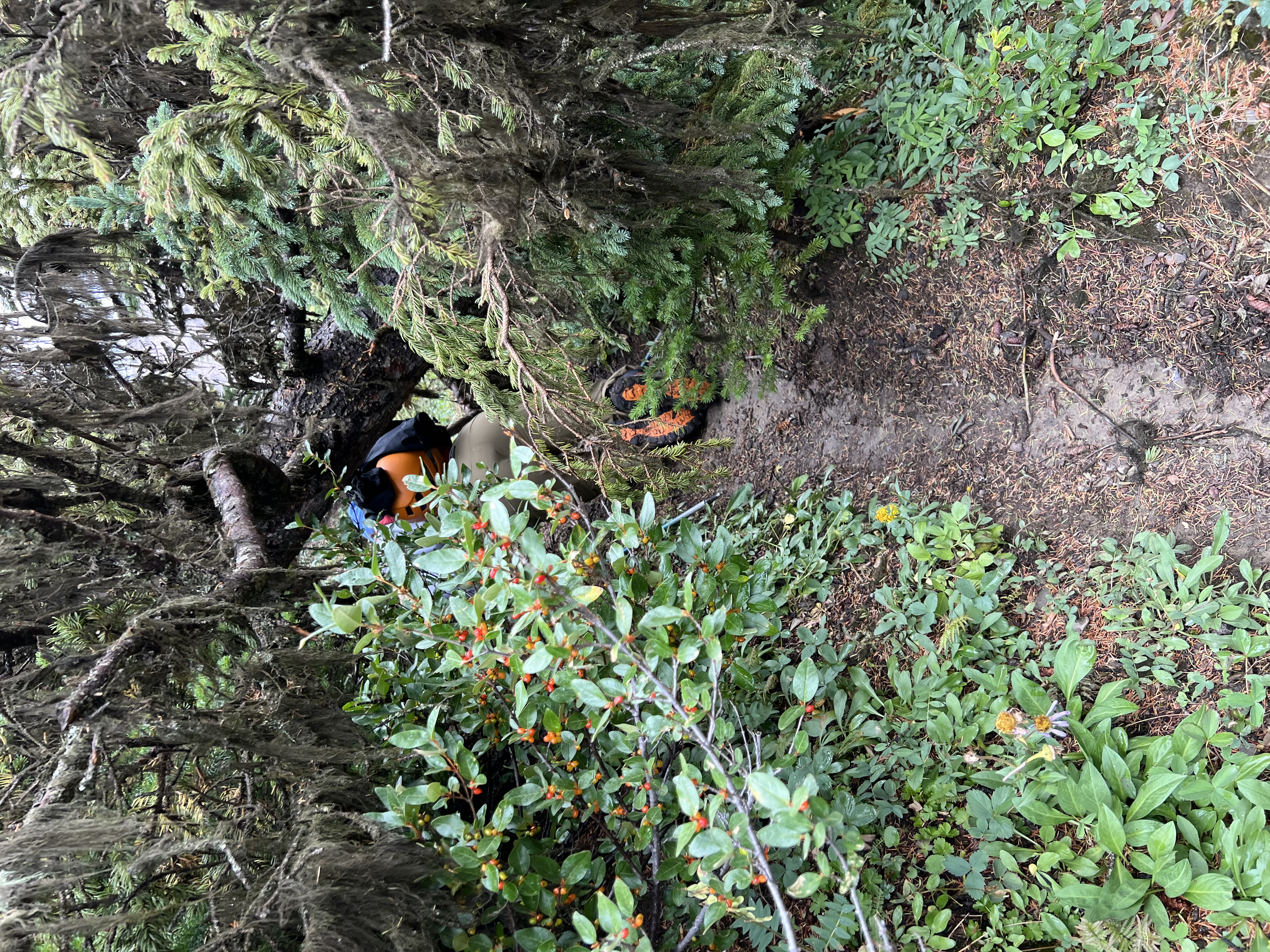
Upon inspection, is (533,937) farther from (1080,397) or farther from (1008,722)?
(1080,397)

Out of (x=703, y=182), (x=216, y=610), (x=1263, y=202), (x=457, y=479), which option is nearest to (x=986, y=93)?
(x=1263, y=202)

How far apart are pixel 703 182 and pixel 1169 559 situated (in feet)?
6.48

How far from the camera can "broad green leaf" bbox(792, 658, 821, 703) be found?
6.41 feet

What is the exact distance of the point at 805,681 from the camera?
199 cm

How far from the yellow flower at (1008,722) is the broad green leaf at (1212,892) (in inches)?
20.6

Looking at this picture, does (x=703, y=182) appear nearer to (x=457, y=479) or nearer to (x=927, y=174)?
(x=927, y=174)

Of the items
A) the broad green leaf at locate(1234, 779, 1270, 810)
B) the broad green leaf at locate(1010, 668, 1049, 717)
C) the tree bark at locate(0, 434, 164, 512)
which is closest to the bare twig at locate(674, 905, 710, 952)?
the broad green leaf at locate(1010, 668, 1049, 717)

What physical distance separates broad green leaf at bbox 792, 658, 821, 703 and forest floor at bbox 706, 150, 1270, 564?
116 centimetres

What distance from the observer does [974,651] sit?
238 centimetres

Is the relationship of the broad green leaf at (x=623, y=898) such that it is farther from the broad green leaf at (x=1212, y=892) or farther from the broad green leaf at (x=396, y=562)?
the broad green leaf at (x=1212, y=892)

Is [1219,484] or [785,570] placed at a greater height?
[1219,484]

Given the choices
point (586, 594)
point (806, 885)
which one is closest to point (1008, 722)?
point (806, 885)

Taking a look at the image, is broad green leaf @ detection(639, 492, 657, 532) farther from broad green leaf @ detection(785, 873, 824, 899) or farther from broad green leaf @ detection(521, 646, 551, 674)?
broad green leaf @ detection(785, 873, 824, 899)

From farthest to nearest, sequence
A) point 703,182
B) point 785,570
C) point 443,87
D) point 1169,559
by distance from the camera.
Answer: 1. point 785,570
2. point 703,182
3. point 1169,559
4. point 443,87
